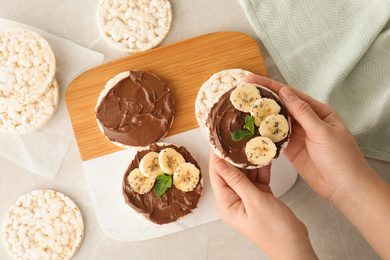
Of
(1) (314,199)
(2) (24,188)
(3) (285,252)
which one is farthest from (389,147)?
(2) (24,188)

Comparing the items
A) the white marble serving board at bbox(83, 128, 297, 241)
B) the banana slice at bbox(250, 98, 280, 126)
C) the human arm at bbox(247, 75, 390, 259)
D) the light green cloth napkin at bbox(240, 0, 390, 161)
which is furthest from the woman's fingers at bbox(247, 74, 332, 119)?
the white marble serving board at bbox(83, 128, 297, 241)

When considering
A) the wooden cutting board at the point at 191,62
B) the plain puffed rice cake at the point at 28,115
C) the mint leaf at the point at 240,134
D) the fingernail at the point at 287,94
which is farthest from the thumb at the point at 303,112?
the plain puffed rice cake at the point at 28,115

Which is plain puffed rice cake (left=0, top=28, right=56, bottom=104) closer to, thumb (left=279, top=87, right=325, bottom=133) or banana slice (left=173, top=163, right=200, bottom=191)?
banana slice (left=173, top=163, right=200, bottom=191)

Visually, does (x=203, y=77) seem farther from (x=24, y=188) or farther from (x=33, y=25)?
(x=24, y=188)

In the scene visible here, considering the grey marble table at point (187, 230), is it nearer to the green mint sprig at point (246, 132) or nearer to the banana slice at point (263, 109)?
the banana slice at point (263, 109)

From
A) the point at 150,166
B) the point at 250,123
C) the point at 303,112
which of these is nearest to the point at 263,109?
the point at 250,123
